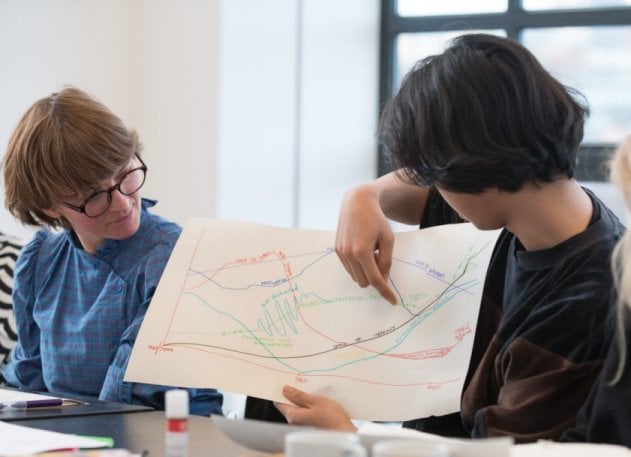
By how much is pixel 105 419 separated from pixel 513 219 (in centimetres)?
73

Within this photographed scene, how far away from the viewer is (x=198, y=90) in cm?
351

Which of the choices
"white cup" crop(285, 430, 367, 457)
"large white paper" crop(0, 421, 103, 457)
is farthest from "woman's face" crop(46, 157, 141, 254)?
"white cup" crop(285, 430, 367, 457)

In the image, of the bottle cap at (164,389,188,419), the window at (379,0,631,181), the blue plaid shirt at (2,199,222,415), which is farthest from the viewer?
the window at (379,0,631,181)

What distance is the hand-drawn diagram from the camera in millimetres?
1674

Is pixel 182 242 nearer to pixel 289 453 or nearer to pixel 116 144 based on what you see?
pixel 116 144

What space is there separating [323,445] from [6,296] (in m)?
1.81

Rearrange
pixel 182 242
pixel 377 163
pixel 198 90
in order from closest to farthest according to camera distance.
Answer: pixel 182 242
pixel 198 90
pixel 377 163

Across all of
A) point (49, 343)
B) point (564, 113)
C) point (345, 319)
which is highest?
point (564, 113)

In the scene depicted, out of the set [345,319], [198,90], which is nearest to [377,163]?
[198,90]

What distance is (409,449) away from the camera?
1.01m

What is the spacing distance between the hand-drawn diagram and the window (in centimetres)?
198

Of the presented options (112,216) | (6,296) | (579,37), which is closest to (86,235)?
(112,216)

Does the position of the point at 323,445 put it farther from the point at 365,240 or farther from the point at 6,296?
the point at 6,296

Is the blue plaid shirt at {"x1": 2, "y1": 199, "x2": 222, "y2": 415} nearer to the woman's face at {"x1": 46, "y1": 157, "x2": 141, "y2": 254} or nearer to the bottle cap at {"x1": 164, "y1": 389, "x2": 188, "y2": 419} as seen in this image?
the woman's face at {"x1": 46, "y1": 157, "x2": 141, "y2": 254}
